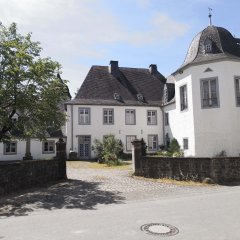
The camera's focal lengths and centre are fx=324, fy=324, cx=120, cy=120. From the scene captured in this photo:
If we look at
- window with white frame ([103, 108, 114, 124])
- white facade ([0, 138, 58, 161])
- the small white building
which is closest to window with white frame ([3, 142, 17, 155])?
white facade ([0, 138, 58, 161])

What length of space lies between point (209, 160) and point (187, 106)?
832 cm

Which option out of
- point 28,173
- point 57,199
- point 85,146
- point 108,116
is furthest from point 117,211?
point 108,116

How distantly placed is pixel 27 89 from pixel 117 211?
799cm

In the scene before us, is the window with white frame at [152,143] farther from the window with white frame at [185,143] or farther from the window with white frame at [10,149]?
the window with white frame at [10,149]

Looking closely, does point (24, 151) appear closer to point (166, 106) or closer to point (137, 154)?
point (166, 106)

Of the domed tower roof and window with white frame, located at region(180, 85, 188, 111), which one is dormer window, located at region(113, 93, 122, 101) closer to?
the domed tower roof

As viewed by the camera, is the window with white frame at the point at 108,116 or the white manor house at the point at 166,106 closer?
the white manor house at the point at 166,106

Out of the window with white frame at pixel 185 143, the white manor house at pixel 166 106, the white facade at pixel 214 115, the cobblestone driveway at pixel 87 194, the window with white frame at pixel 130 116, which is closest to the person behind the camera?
the cobblestone driveway at pixel 87 194

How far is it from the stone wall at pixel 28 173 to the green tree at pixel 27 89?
163cm

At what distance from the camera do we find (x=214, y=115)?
22281 millimetres

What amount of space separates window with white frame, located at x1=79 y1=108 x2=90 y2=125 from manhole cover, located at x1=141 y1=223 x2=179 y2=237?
27.1m

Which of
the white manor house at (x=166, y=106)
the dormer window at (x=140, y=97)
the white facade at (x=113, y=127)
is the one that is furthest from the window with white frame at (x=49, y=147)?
the dormer window at (x=140, y=97)

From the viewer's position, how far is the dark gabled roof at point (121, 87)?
36.1 m

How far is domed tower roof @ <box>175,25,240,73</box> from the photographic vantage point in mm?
23203
